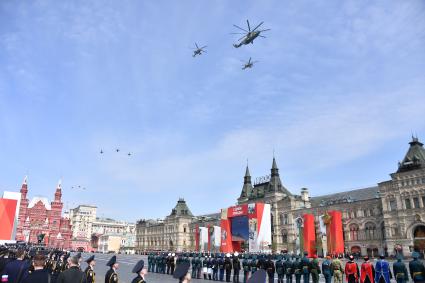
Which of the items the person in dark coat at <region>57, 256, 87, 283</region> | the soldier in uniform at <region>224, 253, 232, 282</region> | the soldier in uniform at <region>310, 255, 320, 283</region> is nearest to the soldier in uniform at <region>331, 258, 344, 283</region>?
the soldier in uniform at <region>310, 255, 320, 283</region>

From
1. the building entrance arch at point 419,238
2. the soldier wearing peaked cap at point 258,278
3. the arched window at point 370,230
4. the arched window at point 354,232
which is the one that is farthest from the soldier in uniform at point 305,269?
the arched window at point 354,232

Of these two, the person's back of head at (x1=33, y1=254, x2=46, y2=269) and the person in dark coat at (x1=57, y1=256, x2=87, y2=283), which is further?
the person's back of head at (x1=33, y1=254, x2=46, y2=269)

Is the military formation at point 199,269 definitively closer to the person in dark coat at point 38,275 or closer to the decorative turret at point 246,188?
the person in dark coat at point 38,275

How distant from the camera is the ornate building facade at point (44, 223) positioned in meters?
98.0

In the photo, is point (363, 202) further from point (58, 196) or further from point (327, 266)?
point (58, 196)

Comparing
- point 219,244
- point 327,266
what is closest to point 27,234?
point 219,244

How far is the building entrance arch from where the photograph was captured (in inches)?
1943

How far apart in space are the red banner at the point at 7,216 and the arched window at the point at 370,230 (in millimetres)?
54098

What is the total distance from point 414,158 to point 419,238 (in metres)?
12.6

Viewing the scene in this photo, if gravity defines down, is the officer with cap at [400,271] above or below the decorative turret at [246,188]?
below

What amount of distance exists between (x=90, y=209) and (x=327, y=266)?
6919 inches

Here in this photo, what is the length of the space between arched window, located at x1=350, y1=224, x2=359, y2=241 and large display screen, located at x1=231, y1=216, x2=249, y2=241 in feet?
63.9

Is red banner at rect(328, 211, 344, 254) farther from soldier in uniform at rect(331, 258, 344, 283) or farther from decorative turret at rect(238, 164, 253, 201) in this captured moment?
soldier in uniform at rect(331, 258, 344, 283)

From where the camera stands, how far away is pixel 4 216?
129ft
